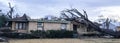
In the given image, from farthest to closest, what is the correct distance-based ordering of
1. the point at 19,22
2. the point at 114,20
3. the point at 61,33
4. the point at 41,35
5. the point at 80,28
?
1. the point at 114,20
2. the point at 80,28
3. the point at 19,22
4. the point at 61,33
5. the point at 41,35

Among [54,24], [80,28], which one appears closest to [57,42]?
[54,24]

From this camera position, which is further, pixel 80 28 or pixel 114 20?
pixel 114 20

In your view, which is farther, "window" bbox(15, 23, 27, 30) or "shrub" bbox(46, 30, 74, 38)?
"window" bbox(15, 23, 27, 30)

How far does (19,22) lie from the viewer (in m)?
→ 51.2

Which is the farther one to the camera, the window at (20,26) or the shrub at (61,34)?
the window at (20,26)

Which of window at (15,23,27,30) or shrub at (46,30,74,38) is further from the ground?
window at (15,23,27,30)

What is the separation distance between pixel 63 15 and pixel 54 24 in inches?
133

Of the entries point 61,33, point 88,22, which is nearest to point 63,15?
point 88,22

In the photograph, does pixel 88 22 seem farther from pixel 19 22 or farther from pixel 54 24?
pixel 19 22

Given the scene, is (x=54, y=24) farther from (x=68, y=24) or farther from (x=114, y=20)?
(x=114, y=20)

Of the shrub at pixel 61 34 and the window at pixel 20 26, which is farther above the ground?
the window at pixel 20 26

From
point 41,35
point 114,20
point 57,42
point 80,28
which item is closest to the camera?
point 57,42

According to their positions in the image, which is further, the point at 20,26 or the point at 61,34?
the point at 20,26

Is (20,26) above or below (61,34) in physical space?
above
